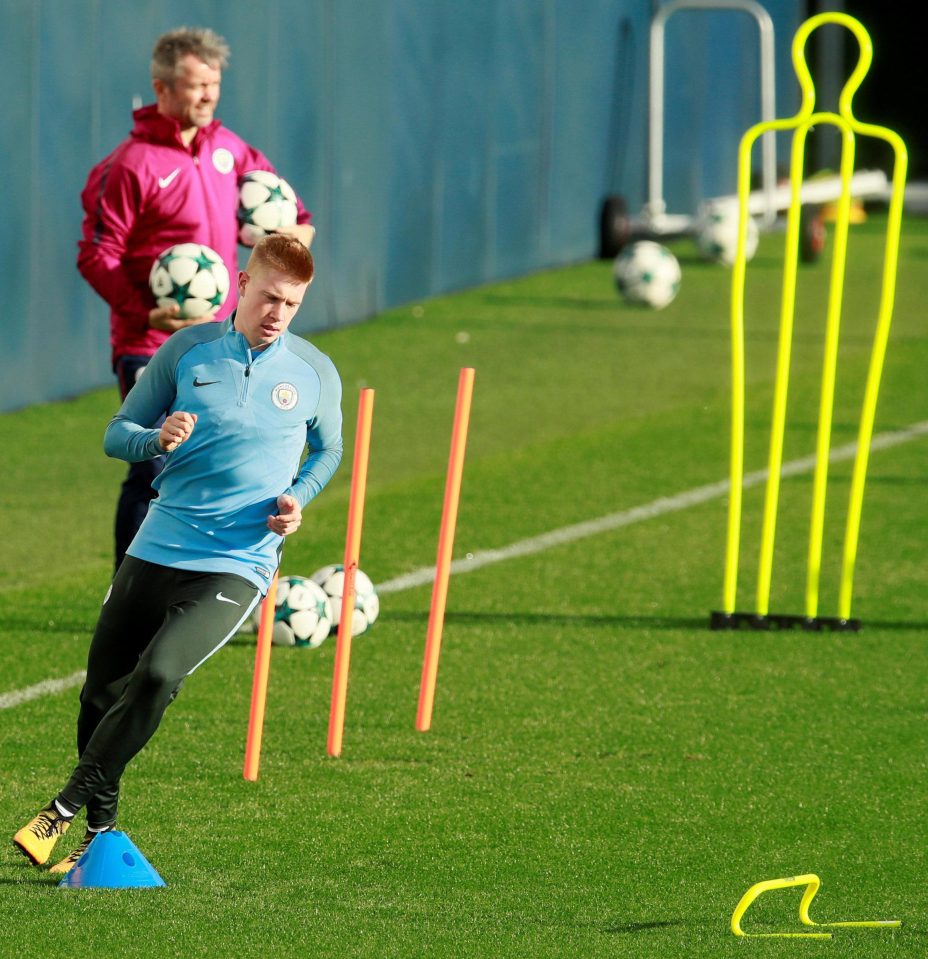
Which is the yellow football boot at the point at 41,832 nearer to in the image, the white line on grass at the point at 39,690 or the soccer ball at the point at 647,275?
the white line on grass at the point at 39,690

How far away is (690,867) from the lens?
572 cm

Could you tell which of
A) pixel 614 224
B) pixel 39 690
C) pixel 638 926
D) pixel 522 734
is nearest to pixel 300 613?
pixel 39 690

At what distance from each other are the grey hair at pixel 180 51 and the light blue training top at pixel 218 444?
2480 millimetres

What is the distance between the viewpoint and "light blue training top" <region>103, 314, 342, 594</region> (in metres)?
5.35

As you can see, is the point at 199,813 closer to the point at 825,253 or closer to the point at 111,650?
the point at 111,650

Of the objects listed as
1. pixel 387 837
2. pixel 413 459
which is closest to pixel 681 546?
pixel 413 459

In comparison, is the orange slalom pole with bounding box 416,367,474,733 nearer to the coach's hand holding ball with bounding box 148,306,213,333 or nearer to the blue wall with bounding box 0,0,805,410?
the coach's hand holding ball with bounding box 148,306,213,333

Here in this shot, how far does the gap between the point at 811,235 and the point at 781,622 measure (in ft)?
46.2

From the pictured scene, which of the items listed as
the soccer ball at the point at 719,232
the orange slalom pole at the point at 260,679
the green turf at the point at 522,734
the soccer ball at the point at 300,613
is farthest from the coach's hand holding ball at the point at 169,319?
Result: the soccer ball at the point at 719,232

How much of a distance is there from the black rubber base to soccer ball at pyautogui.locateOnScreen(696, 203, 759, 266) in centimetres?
1245

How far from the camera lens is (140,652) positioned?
5547mm

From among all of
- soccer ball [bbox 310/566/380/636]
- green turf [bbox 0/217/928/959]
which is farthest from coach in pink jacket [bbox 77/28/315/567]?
green turf [bbox 0/217/928/959]

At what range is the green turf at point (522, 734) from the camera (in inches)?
205

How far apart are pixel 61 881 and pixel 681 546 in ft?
18.1
